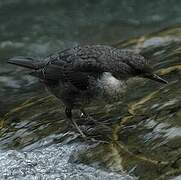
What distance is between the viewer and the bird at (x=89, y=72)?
514 cm

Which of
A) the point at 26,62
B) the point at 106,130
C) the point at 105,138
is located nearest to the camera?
the point at 105,138

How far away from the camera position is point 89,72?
525cm

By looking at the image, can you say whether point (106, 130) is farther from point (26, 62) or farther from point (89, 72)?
point (26, 62)

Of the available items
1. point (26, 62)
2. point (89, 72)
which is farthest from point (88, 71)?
point (26, 62)

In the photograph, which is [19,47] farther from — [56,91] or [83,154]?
[83,154]

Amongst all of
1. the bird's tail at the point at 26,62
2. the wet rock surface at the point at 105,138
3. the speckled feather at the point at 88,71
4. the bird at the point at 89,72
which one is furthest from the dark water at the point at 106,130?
the bird's tail at the point at 26,62

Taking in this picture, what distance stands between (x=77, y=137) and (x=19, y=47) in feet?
18.2

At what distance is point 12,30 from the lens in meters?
11.6

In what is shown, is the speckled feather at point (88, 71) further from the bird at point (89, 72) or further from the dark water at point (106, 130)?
the dark water at point (106, 130)

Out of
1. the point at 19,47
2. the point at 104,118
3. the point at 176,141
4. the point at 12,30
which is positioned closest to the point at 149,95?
the point at 104,118

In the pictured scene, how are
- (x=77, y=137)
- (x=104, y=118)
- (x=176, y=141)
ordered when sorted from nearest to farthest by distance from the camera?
(x=176, y=141)
(x=77, y=137)
(x=104, y=118)

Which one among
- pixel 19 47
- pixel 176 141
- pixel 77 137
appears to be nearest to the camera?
pixel 176 141

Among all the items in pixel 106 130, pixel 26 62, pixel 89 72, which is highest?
pixel 89 72

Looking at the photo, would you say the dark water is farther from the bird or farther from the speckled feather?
the speckled feather
